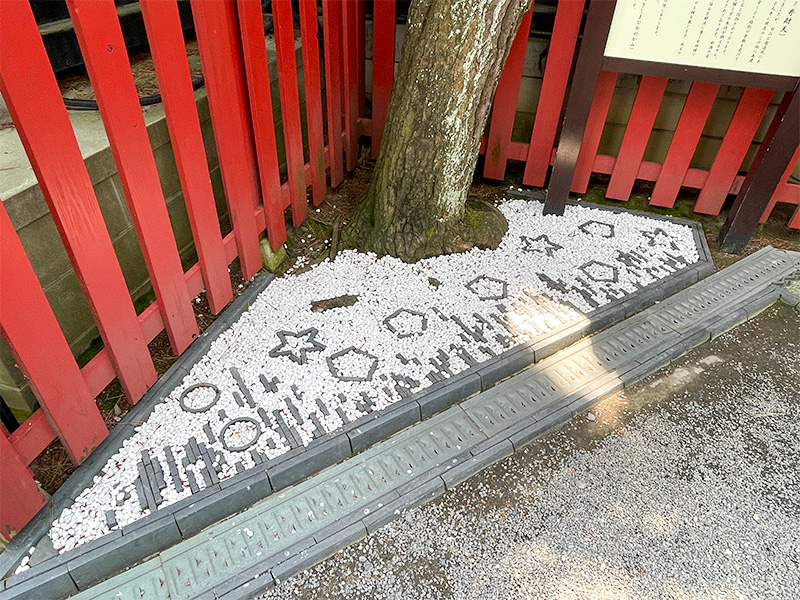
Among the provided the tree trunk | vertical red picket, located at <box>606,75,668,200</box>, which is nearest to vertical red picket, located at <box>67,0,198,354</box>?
the tree trunk

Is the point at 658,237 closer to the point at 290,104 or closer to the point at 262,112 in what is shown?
the point at 290,104

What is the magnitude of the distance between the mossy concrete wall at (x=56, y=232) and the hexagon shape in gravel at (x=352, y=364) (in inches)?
41.1

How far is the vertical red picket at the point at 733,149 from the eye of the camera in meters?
2.99

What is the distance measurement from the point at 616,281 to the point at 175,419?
2302 millimetres

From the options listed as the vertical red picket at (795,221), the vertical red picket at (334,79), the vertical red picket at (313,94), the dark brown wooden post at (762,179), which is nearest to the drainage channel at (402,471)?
the dark brown wooden post at (762,179)

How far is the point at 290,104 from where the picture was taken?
8.57 feet

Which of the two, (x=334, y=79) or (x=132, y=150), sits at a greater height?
(x=132, y=150)

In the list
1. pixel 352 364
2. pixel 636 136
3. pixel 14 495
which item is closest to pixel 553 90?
pixel 636 136

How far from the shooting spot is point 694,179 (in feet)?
11.0

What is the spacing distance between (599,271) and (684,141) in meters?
1.13

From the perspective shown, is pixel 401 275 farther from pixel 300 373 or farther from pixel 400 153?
pixel 300 373

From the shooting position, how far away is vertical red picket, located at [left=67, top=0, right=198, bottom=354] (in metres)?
1.49

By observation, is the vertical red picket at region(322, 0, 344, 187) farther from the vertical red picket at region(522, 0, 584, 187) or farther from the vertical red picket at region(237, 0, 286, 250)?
the vertical red picket at region(522, 0, 584, 187)

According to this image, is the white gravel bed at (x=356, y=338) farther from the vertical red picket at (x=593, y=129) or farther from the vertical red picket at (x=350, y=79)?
the vertical red picket at (x=350, y=79)
